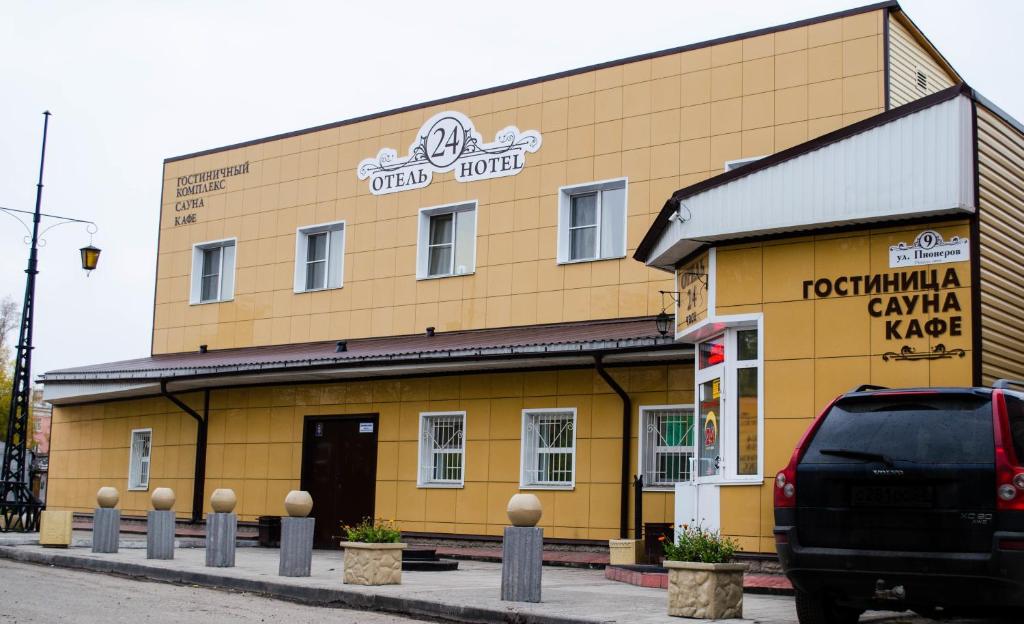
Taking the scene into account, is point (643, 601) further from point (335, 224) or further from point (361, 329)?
point (335, 224)

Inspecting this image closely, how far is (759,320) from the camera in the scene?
39.4ft

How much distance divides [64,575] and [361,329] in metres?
8.34

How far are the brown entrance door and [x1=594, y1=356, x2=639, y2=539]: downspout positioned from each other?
5058mm

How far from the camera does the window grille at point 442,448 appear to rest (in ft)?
63.0

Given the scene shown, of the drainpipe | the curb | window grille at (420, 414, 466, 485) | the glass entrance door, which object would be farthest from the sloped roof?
the curb

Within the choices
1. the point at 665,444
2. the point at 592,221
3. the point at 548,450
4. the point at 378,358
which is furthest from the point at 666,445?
the point at 378,358

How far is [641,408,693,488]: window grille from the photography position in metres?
16.5

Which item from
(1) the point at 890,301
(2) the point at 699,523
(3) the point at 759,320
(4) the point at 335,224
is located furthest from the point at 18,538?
(1) the point at 890,301

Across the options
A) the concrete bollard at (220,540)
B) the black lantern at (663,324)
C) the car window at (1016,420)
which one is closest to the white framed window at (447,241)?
the black lantern at (663,324)

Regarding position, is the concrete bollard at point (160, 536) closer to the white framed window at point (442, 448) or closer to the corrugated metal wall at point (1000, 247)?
the white framed window at point (442, 448)

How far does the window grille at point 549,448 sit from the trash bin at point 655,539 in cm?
260

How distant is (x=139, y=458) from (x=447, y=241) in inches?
343

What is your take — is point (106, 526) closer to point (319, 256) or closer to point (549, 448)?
point (549, 448)

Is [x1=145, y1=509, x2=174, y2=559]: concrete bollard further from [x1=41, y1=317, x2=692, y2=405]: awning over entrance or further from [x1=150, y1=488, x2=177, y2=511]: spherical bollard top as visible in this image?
[x1=41, y1=317, x2=692, y2=405]: awning over entrance
